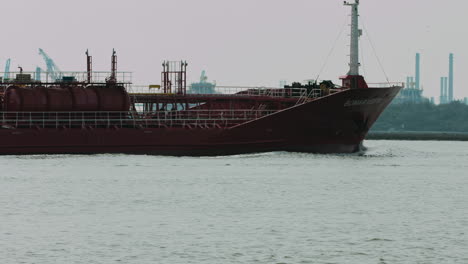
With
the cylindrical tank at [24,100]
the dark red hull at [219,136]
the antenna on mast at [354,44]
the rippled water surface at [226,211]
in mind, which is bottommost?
the rippled water surface at [226,211]

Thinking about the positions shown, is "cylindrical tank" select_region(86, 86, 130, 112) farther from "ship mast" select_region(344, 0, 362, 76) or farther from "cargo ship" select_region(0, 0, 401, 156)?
"ship mast" select_region(344, 0, 362, 76)

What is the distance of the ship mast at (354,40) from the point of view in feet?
254

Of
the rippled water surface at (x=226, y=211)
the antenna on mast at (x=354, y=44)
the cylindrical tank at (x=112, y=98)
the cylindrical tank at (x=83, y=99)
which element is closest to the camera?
the rippled water surface at (x=226, y=211)

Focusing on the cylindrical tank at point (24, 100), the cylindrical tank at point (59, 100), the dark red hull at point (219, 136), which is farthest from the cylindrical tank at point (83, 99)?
the dark red hull at point (219, 136)

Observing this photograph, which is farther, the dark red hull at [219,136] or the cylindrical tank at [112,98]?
the cylindrical tank at [112,98]

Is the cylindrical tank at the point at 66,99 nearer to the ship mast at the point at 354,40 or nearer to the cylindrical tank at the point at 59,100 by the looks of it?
the cylindrical tank at the point at 59,100

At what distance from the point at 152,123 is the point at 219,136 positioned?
Result: 6019 millimetres

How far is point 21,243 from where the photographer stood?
35594 mm

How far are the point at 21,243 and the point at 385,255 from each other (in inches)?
509

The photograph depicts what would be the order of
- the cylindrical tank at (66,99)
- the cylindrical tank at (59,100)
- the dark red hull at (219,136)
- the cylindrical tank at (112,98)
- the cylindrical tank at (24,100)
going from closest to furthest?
the dark red hull at (219,136)
the cylindrical tank at (24,100)
the cylindrical tank at (66,99)
the cylindrical tank at (59,100)
the cylindrical tank at (112,98)

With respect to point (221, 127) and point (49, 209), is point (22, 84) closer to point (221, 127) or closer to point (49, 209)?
point (221, 127)

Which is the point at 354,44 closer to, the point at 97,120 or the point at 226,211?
the point at 97,120

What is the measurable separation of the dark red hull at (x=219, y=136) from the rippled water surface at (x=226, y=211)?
1241 millimetres

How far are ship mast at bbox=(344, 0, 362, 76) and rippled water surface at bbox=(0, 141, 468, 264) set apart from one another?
36.0ft
